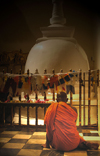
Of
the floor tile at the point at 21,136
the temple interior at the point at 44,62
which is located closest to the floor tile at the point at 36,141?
the temple interior at the point at 44,62

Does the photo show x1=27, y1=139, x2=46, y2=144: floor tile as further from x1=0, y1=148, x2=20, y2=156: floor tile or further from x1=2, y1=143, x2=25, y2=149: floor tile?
x1=0, y1=148, x2=20, y2=156: floor tile

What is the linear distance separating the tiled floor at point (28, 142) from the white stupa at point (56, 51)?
155 cm

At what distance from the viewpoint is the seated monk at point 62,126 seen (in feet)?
10.7

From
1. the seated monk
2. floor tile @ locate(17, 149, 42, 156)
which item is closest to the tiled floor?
floor tile @ locate(17, 149, 42, 156)

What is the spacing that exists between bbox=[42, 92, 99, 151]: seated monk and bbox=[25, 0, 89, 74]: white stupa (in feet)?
5.46

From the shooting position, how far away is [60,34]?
5.18 m

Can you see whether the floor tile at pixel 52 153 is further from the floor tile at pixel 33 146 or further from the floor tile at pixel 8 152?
the floor tile at pixel 8 152

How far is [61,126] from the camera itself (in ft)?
10.8

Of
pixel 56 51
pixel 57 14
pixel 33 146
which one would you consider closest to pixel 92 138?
pixel 33 146

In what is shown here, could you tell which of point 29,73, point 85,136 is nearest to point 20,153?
point 85,136

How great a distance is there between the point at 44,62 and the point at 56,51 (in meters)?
0.42

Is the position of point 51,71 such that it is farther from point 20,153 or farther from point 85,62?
point 20,153

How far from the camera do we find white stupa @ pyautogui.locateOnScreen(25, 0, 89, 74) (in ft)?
15.8

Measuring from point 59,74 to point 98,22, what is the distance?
149cm
